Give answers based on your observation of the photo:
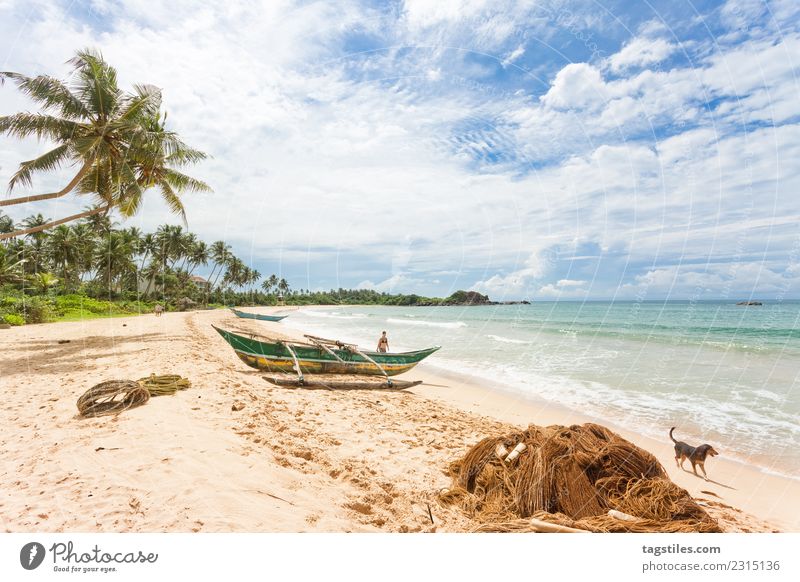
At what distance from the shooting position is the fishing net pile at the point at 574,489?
11.4 ft

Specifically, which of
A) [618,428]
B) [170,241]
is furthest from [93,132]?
[170,241]

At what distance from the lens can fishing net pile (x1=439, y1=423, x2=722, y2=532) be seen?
347 cm

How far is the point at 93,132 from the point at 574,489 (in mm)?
17540

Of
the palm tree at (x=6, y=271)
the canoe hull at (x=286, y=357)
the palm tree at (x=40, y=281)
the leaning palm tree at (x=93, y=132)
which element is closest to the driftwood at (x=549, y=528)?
the canoe hull at (x=286, y=357)

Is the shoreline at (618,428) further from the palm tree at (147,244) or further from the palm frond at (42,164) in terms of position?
the palm tree at (147,244)

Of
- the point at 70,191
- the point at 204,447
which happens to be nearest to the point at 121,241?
the point at 70,191

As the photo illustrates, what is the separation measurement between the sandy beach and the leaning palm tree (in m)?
7.93

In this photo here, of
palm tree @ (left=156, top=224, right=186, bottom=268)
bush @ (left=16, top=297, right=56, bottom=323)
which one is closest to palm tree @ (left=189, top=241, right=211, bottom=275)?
palm tree @ (left=156, top=224, right=186, bottom=268)

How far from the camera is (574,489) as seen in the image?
153 inches

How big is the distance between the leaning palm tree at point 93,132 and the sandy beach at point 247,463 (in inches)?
312

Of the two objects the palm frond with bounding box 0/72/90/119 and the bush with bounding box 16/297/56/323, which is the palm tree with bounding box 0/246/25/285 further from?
the palm frond with bounding box 0/72/90/119

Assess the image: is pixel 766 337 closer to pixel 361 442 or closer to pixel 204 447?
pixel 361 442

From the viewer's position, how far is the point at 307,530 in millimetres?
3180
